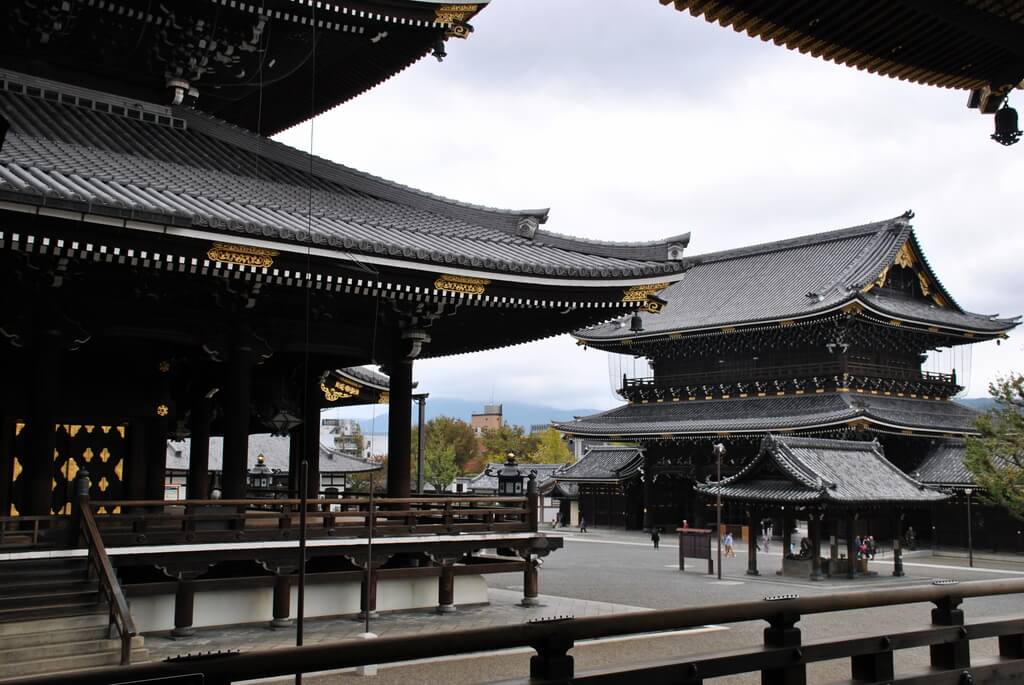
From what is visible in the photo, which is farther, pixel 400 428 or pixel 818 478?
pixel 818 478

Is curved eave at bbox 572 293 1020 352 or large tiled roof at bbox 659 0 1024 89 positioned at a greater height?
curved eave at bbox 572 293 1020 352

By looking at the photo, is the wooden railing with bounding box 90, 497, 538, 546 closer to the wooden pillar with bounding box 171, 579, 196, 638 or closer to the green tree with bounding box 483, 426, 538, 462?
the wooden pillar with bounding box 171, 579, 196, 638

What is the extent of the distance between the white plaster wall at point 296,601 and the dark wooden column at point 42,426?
2.09 meters

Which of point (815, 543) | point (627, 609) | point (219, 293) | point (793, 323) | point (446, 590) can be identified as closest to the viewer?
point (219, 293)

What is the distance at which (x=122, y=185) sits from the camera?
46.6ft

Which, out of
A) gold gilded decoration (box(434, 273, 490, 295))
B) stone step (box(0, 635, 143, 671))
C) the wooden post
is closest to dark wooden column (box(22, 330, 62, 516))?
stone step (box(0, 635, 143, 671))

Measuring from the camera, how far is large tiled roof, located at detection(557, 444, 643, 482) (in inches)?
2053

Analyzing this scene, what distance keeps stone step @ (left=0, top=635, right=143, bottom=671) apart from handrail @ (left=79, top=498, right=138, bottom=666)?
0.42 ft

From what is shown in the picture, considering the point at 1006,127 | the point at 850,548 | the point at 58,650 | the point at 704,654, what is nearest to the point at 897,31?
the point at 1006,127

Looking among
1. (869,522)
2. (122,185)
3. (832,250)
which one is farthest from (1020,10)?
(832,250)

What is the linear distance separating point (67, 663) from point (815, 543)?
22.7m

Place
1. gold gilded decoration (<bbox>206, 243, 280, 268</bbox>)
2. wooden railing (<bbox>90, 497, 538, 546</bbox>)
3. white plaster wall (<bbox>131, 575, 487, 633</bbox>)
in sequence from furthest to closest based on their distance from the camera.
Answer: white plaster wall (<bbox>131, 575, 487, 633</bbox>), wooden railing (<bbox>90, 497, 538, 546</bbox>), gold gilded decoration (<bbox>206, 243, 280, 268</bbox>)

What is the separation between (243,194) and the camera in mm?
16359

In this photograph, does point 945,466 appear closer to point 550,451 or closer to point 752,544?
point 752,544
